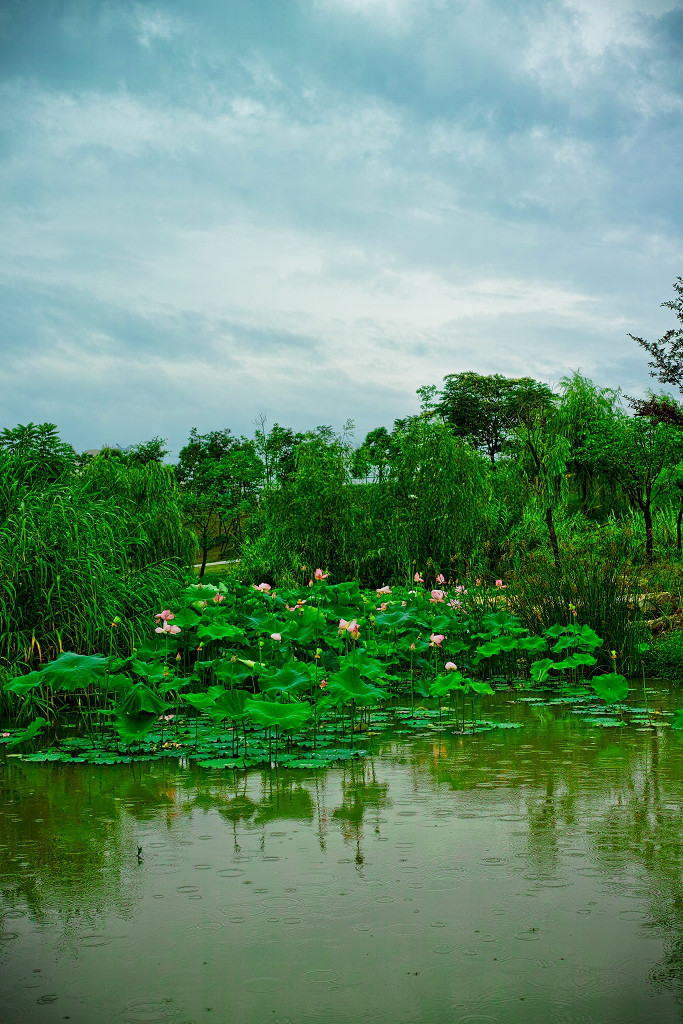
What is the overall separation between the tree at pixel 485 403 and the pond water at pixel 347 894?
125ft

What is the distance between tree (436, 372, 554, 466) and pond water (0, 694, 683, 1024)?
1500 inches

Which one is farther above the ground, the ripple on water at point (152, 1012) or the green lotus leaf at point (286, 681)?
the green lotus leaf at point (286, 681)

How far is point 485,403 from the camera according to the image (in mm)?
43219

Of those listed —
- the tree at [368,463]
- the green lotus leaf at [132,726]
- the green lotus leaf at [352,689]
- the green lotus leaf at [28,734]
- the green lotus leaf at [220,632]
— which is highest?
the tree at [368,463]

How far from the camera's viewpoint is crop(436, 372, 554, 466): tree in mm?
42406

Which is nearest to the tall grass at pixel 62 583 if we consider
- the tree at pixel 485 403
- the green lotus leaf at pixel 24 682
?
the green lotus leaf at pixel 24 682

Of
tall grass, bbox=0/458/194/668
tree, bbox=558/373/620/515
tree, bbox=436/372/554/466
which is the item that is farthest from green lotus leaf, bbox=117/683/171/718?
tree, bbox=436/372/554/466

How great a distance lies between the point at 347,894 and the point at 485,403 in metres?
41.5

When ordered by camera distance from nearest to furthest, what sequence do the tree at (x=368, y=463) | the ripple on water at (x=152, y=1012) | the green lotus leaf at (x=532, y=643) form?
1. the ripple on water at (x=152, y=1012)
2. the green lotus leaf at (x=532, y=643)
3. the tree at (x=368, y=463)

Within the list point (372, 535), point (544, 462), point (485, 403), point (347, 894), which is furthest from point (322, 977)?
point (485, 403)

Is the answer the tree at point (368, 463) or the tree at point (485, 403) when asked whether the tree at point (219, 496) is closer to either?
the tree at point (368, 463)

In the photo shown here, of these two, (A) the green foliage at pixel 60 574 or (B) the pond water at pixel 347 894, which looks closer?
(B) the pond water at pixel 347 894

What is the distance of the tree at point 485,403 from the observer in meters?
42.4

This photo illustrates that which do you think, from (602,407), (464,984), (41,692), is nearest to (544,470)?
(602,407)
